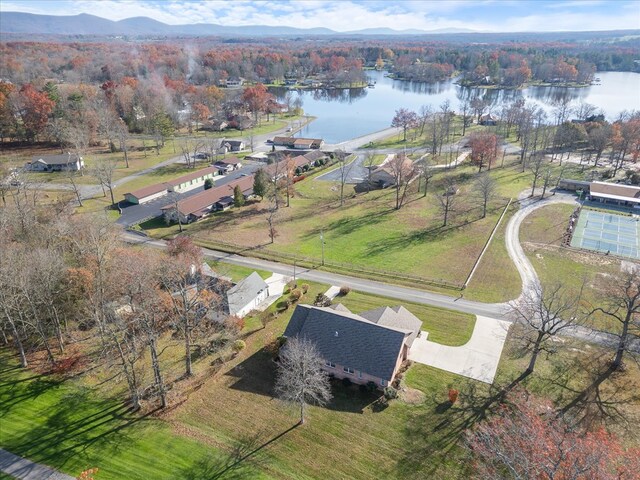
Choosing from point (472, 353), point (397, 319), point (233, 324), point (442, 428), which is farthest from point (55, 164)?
point (442, 428)

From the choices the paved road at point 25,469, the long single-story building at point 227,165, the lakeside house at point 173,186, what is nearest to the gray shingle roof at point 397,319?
the paved road at point 25,469

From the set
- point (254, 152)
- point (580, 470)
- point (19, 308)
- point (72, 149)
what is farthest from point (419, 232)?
point (72, 149)

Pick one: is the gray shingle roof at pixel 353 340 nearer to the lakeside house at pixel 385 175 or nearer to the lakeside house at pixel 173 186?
the lakeside house at pixel 385 175

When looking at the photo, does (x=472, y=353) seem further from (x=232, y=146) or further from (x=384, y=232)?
(x=232, y=146)

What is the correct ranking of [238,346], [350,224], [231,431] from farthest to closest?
[350,224] → [238,346] → [231,431]

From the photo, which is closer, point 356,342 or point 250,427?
point 250,427

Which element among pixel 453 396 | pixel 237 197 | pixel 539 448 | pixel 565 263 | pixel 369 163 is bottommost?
pixel 453 396
